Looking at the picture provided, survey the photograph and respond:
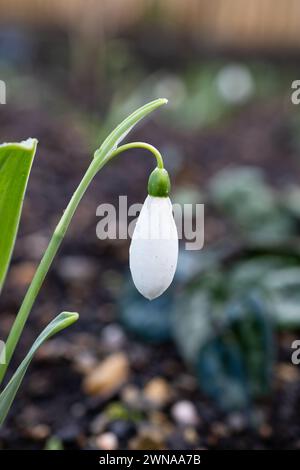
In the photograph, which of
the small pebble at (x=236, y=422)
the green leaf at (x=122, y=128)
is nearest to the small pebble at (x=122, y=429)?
the small pebble at (x=236, y=422)

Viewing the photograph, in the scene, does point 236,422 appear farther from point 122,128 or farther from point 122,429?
point 122,128


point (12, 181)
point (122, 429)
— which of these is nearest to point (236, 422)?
point (122, 429)

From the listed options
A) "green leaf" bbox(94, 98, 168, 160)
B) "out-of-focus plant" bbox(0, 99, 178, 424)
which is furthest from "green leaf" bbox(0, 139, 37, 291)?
"green leaf" bbox(94, 98, 168, 160)

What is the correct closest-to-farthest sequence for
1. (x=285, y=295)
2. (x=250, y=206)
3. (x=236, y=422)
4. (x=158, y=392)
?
(x=236, y=422) → (x=158, y=392) → (x=285, y=295) → (x=250, y=206)

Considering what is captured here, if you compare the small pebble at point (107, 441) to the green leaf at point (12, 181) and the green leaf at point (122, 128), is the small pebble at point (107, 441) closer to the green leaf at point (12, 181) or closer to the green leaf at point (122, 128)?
→ the green leaf at point (12, 181)

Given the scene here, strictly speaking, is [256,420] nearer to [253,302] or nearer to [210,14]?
[253,302]

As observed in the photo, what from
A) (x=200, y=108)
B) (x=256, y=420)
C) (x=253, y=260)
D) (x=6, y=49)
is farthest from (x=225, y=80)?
(x=256, y=420)
